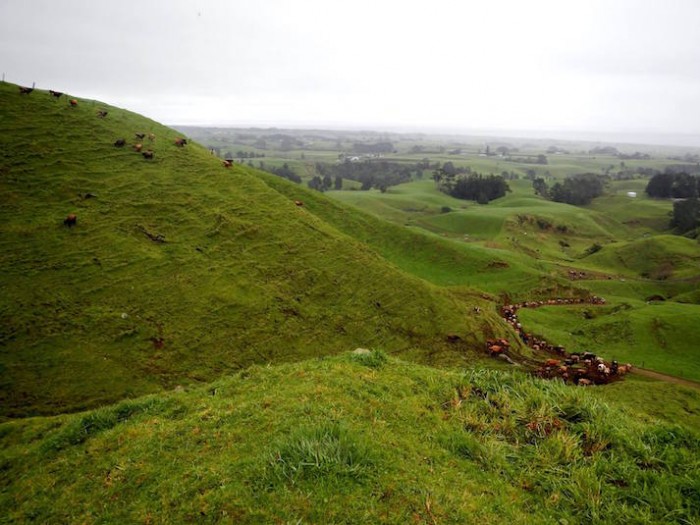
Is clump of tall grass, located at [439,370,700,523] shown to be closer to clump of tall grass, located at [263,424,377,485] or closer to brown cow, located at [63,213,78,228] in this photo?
clump of tall grass, located at [263,424,377,485]

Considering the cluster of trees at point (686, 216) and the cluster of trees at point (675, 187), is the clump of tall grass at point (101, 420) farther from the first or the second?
the cluster of trees at point (675, 187)

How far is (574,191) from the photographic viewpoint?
419ft

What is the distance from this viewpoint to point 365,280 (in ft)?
84.0

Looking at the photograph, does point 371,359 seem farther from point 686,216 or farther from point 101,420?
point 686,216

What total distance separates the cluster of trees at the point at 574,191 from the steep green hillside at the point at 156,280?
112 metres

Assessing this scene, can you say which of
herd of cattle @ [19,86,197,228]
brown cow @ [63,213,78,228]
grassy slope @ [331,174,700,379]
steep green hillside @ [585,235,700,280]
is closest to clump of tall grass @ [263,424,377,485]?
brown cow @ [63,213,78,228]

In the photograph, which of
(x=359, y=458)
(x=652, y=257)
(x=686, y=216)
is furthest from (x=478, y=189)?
(x=359, y=458)

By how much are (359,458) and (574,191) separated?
143258 millimetres

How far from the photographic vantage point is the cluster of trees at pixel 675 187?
122062mm

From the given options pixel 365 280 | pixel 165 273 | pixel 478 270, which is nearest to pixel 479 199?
pixel 478 270

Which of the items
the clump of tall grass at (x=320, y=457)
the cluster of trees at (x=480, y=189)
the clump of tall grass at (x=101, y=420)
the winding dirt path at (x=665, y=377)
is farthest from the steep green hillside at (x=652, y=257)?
the clump of tall grass at (x=101, y=420)

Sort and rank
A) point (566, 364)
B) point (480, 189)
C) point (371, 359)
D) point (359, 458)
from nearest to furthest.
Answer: point (359, 458) → point (371, 359) → point (566, 364) → point (480, 189)

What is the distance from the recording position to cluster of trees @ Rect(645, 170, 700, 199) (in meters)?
122

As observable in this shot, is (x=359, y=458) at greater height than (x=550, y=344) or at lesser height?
greater
